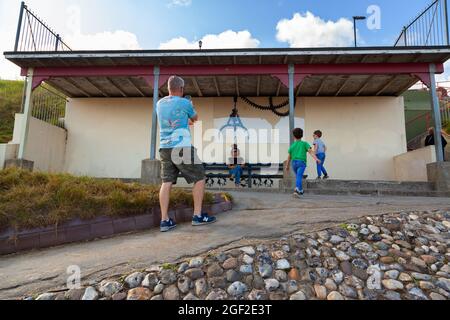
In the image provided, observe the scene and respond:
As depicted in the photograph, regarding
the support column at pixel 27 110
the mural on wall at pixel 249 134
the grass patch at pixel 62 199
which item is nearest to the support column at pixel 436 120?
the mural on wall at pixel 249 134

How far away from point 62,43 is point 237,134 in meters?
6.87

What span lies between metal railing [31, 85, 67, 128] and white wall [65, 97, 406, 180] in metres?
0.47

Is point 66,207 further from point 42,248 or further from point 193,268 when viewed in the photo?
point 193,268

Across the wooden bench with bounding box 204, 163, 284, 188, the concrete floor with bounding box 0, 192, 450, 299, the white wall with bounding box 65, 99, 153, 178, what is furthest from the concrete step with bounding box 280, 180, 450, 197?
the white wall with bounding box 65, 99, 153, 178

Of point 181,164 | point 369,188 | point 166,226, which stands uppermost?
point 181,164

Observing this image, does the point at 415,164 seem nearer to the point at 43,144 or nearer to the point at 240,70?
the point at 240,70

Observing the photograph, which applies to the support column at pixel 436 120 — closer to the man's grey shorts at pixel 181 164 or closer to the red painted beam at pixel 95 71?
the man's grey shorts at pixel 181 164

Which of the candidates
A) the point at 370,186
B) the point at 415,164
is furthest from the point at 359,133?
the point at 370,186

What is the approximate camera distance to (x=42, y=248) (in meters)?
3.32

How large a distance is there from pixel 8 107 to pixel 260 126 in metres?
11.5

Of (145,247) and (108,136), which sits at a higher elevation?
(108,136)

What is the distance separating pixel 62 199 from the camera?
3801mm

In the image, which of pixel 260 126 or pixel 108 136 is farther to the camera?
pixel 108 136

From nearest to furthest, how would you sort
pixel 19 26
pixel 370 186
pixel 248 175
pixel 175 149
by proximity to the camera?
1. pixel 175 149
2. pixel 370 186
3. pixel 19 26
4. pixel 248 175
